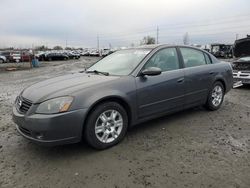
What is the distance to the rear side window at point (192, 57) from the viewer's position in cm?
528

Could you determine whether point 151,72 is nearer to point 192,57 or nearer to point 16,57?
point 192,57

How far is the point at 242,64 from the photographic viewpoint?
9398mm

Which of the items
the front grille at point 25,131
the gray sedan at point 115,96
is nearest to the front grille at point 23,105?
the gray sedan at point 115,96

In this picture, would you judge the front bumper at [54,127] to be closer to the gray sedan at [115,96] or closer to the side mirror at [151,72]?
the gray sedan at [115,96]

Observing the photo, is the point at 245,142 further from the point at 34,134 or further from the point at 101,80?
the point at 34,134

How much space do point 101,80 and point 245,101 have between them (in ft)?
15.7

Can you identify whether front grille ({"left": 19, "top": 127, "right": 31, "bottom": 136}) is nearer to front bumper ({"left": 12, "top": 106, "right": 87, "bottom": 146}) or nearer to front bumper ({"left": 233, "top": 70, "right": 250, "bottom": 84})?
front bumper ({"left": 12, "top": 106, "right": 87, "bottom": 146})

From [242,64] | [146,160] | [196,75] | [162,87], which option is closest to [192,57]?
[196,75]

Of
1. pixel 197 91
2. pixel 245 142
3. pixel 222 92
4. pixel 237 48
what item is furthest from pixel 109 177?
pixel 237 48

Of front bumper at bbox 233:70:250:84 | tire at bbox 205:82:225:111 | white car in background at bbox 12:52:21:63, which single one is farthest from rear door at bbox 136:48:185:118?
white car in background at bbox 12:52:21:63

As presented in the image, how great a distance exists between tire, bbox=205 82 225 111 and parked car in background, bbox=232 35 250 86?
138 inches

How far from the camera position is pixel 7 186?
302 centimetres

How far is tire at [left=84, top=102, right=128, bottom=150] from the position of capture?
146 inches

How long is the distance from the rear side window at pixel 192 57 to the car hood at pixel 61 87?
69.4 inches
